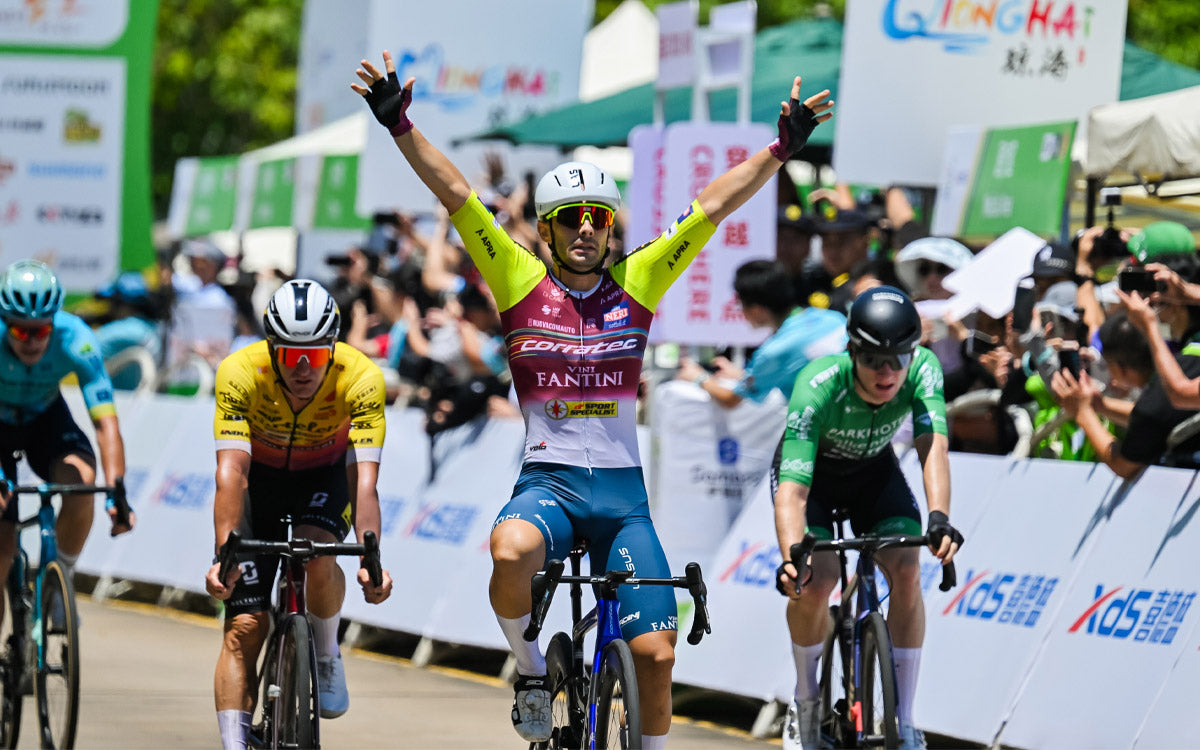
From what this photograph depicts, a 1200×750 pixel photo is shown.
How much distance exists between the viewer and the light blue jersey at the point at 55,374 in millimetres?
8453

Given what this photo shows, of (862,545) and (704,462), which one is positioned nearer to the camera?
(862,545)

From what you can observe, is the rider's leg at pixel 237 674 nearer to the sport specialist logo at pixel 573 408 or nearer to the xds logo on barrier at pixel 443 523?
the sport specialist logo at pixel 573 408

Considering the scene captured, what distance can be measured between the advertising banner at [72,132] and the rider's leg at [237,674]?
8957 mm

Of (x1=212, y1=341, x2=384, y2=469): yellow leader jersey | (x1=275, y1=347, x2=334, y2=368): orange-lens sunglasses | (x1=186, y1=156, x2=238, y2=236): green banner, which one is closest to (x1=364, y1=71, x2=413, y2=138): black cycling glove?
(x1=275, y1=347, x2=334, y2=368): orange-lens sunglasses

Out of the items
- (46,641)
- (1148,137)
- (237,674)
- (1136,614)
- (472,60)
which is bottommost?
(46,641)

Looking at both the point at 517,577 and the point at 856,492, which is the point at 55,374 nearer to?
the point at 517,577

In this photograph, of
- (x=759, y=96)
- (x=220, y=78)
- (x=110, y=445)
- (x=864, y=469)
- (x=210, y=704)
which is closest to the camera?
(x=864, y=469)

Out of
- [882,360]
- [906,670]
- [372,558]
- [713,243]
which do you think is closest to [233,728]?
[372,558]

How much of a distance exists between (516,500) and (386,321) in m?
8.05

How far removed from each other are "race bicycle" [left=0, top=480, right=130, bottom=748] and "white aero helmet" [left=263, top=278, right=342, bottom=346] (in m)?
1.79

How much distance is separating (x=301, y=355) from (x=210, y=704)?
3.62 m

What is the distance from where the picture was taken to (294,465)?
725 centimetres

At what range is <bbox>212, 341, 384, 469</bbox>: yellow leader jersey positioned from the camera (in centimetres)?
701

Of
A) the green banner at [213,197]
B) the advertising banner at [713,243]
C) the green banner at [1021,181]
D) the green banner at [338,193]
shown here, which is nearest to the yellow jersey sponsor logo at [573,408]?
the advertising banner at [713,243]
